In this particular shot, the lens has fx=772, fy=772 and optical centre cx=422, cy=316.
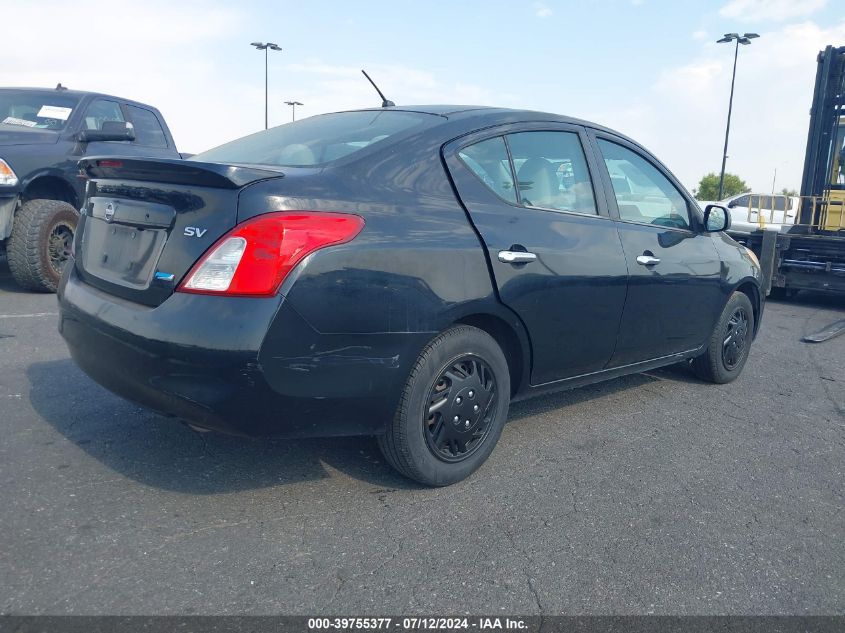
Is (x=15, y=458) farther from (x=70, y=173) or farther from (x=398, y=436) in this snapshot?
(x=70, y=173)

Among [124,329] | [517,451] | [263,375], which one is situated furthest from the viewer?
[517,451]

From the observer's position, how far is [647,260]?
13.8 ft

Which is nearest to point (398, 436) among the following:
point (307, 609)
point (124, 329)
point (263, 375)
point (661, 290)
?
point (263, 375)

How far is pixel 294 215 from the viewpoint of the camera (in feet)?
8.96

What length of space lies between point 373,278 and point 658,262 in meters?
2.07

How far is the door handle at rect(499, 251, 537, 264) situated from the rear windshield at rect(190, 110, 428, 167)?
706mm

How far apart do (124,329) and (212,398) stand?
1.52ft

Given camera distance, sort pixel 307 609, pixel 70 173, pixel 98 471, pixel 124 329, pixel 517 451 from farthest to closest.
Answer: pixel 70 173 → pixel 517 451 → pixel 98 471 → pixel 124 329 → pixel 307 609

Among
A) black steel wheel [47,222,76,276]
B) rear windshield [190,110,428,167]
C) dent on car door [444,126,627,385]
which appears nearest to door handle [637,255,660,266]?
dent on car door [444,126,627,385]

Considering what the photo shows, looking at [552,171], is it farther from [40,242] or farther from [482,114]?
[40,242]

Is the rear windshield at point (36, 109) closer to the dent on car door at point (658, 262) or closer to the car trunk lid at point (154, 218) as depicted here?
the car trunk lid at point (154, 218)

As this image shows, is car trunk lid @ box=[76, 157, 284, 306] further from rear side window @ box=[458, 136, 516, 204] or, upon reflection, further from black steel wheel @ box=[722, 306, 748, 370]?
black steel wheel @ box=[722, 306, 748, 370]

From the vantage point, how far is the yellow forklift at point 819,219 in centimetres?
945

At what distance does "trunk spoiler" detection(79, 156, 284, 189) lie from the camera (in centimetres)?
275
